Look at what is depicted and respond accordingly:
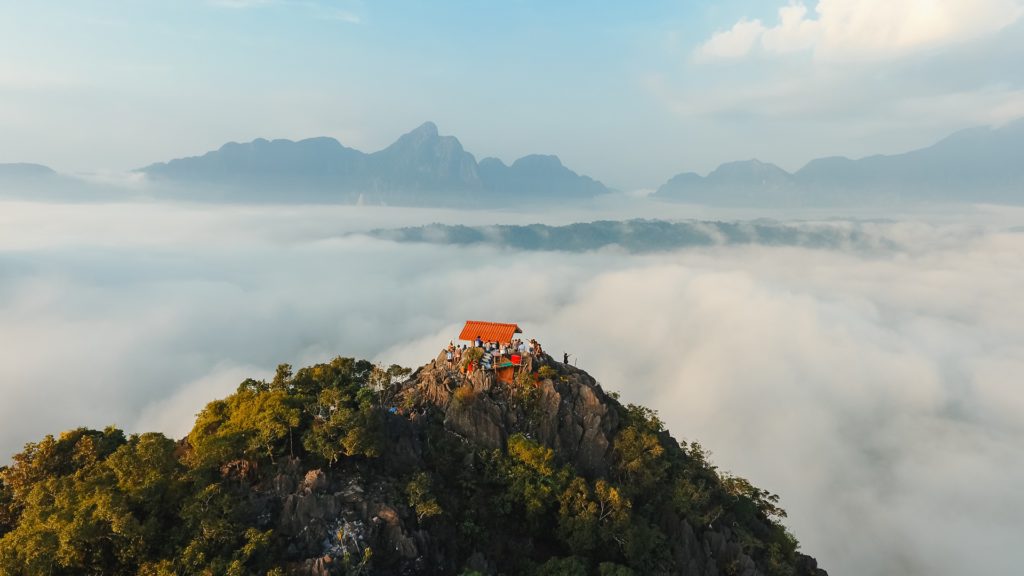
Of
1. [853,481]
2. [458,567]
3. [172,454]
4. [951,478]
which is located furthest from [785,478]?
[172,454]

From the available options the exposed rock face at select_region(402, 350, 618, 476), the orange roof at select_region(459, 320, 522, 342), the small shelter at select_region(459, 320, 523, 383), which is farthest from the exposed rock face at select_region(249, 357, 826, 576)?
the orange roof at select_region(459, 320, 522, 342)

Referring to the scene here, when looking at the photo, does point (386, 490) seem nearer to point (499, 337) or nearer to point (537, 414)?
point (537, 414)

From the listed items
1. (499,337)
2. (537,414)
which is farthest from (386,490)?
(499,337)

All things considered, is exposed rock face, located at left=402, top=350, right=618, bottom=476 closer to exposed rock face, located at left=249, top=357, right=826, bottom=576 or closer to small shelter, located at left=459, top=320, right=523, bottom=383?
exposed rock face, located at left=249, top=357, right=826, bottom=576

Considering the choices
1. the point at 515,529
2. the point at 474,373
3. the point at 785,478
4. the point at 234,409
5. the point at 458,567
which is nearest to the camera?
the point at 458,567

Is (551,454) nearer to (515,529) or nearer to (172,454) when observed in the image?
(515,529)
